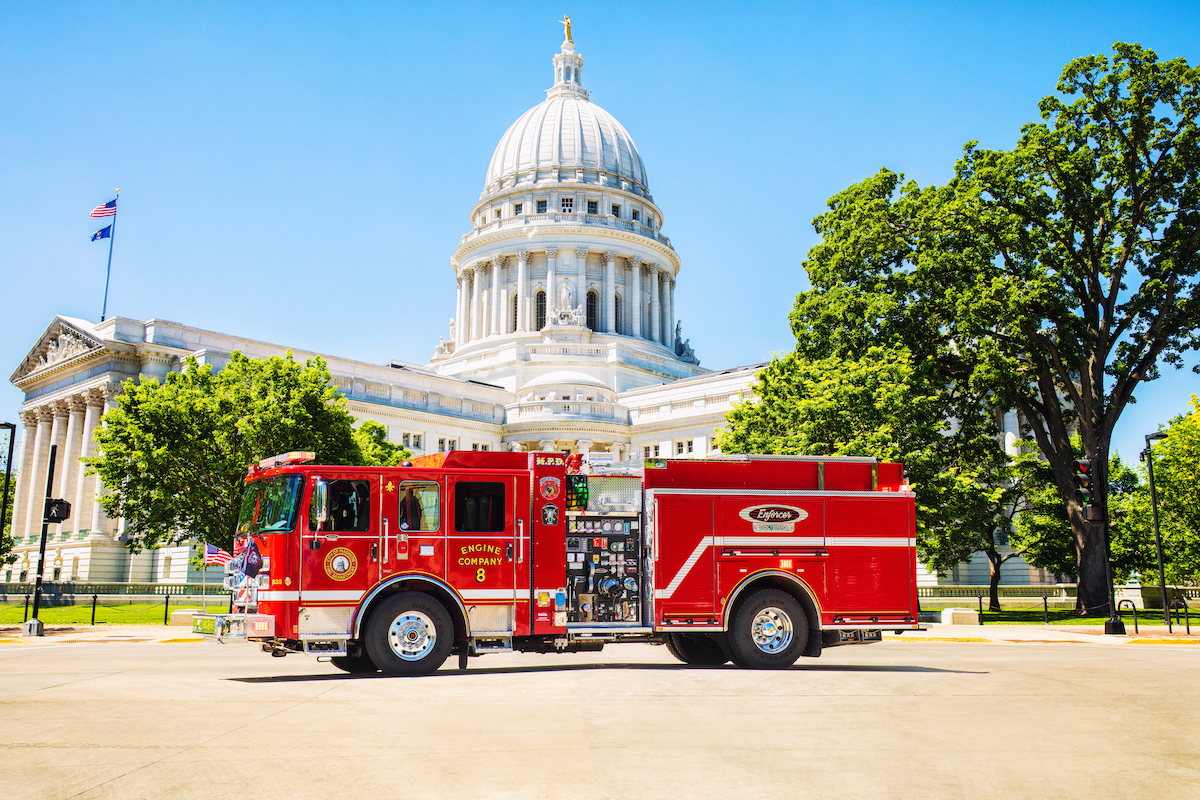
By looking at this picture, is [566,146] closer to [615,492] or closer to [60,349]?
[60,349]

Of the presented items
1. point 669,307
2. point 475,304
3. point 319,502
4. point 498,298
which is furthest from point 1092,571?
point 475,304

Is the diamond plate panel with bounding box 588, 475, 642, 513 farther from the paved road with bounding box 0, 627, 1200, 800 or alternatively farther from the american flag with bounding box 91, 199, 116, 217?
the american flag with bounding box 91, 199, 116, 217

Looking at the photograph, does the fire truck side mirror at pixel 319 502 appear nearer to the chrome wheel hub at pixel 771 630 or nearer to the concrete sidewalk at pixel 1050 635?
the chrome wheel hub at pixel 771 630

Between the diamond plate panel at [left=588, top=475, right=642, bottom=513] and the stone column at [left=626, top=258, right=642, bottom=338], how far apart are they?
8248 centimetres

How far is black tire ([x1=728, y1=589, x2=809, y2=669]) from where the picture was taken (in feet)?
55.8

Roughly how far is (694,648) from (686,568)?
260 cm

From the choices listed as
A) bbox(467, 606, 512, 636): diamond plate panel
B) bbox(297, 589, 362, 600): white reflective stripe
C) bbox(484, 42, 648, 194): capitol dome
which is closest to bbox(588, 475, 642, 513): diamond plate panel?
bbox(467, 606, 512, 636): diamond plate panel

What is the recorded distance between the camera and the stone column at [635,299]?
3927 inches

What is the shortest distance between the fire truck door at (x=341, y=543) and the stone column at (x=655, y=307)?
288 ft

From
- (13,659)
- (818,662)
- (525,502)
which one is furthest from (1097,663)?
(13,659)

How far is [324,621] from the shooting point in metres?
15.5

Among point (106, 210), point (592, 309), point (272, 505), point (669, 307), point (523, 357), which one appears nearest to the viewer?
point (272, 505)

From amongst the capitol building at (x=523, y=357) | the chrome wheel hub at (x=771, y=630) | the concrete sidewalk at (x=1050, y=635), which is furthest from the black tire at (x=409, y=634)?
the capitol building at (x=523, y=357)

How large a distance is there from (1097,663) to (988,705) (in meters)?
7.99
